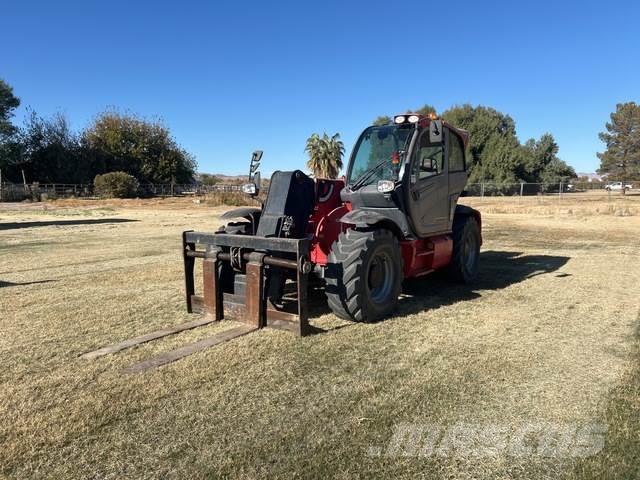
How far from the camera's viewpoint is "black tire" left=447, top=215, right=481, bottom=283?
8.07 m

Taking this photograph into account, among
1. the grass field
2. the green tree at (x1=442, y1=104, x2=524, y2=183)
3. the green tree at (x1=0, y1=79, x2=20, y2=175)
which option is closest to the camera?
the grass field

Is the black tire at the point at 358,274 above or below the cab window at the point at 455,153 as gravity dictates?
below

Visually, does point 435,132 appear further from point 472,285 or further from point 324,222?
point 472,285

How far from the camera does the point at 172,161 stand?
55.7 m

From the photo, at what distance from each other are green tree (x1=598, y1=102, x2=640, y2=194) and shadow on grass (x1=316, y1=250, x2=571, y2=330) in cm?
5736

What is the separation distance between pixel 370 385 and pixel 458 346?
136 centimetres

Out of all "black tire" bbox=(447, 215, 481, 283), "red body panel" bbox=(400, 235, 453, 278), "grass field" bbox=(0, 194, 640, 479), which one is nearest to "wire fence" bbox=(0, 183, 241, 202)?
"grass field" bbox=(0, 194, 640, 479)

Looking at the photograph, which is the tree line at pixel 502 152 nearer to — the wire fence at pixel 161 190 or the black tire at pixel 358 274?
the wire fence at pixel 161 190

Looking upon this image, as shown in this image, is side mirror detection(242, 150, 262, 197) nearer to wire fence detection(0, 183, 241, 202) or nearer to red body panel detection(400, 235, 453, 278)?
red body panel detection(400, 235, 453, 278)

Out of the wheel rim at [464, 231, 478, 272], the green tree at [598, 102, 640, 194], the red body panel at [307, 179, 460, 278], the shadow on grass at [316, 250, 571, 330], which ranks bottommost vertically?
the shadow on grass at [316, 250, 571, 330]

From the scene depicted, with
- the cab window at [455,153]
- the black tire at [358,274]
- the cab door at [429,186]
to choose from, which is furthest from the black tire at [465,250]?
the black tire at [358,274]

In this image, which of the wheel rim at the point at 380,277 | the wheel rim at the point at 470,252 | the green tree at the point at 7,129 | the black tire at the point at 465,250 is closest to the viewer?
the wheel rim at the point at 380,277

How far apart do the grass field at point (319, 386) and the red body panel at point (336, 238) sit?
516 mm

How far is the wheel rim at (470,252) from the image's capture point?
851 cm
